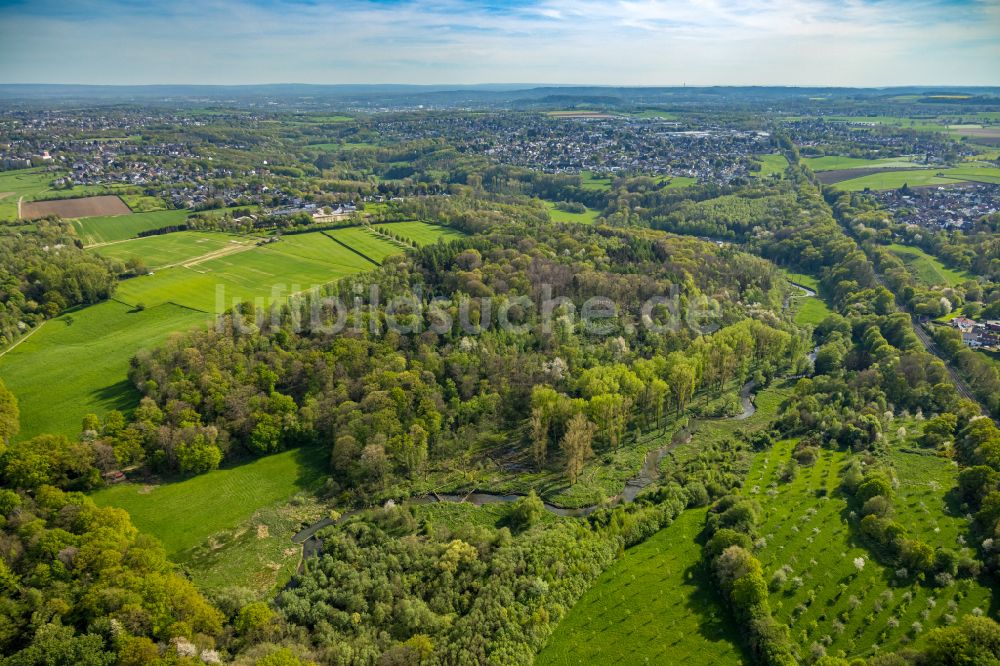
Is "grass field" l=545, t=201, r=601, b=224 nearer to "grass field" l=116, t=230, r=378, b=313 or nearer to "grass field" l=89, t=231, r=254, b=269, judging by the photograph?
"grass field" l=116, t=230, r=378, b=313

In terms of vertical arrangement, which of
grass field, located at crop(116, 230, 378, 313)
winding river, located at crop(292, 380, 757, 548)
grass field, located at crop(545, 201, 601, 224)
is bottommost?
winding river, located at crop(292, 380, 757, 548)

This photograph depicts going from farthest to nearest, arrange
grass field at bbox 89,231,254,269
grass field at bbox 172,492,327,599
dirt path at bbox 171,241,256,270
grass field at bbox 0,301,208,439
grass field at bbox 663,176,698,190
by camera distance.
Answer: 1. grass field at bbox 663,176,698,190
2. grass field at bbox 89,231,254,269
3. dirt path at bbox 171,241,256,270
4. grass field at bbox 0,301,208,439
5. grass field at bbox 172,492,327,599

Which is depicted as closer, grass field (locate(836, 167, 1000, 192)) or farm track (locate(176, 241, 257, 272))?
farm track (locate(176, 241, 257, 272))

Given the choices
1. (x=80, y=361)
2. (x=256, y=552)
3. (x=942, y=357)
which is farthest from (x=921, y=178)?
(x=80, y=361)

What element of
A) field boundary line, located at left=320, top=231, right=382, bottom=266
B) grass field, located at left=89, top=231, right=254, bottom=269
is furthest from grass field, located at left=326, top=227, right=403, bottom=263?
grass field, located at left=89, top=231, right=254, bottom=269

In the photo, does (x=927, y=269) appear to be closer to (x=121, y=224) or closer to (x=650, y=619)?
(x=650, y=619)

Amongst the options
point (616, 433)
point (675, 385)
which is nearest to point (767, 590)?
point (616, 433)
